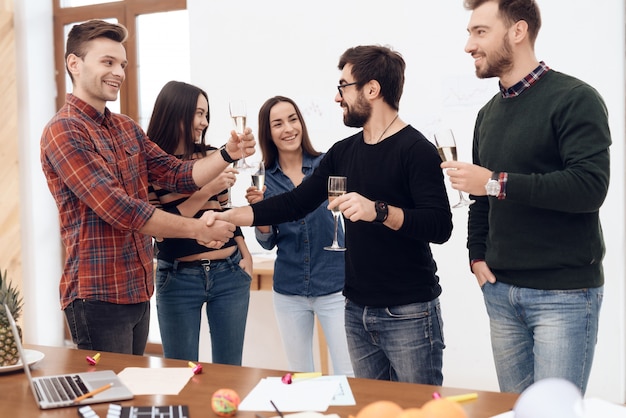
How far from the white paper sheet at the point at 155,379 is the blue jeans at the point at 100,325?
0.55 metres

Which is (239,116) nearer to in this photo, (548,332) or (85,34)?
(85,34)

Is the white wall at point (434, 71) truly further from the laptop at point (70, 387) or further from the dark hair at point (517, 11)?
the laptop at point (70, 387)

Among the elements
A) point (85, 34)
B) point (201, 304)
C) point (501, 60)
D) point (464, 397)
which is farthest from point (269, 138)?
point (464, 397)

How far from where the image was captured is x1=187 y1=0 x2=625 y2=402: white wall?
3.47 meters

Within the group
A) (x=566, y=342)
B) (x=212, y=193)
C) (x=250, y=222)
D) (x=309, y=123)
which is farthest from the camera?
(x=309, y=123)

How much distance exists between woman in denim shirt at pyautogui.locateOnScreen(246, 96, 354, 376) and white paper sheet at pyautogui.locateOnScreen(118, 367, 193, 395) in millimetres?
1174

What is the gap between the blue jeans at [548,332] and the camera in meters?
1.93

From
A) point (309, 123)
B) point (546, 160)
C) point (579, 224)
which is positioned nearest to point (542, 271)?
point (579, 224)

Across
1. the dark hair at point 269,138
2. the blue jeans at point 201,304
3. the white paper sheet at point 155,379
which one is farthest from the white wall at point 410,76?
the white paper sheet at point 155,379

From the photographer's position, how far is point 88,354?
1987 millimetres

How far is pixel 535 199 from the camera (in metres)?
1.85

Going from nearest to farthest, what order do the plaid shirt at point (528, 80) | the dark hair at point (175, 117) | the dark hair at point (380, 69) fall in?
the plaid shirt at point (528, 80) → the dark hair at point (380, 69) → the dark hair at point (175, 117)

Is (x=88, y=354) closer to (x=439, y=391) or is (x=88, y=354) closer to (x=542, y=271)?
(x=439, y=391)

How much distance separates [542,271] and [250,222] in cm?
109
